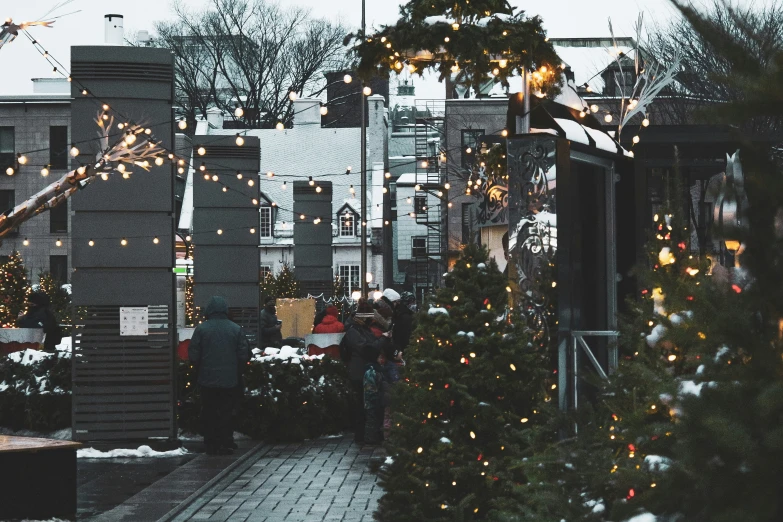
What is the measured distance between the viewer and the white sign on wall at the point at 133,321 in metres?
15.5

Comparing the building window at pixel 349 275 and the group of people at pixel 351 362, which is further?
the building window at pixel 349 275

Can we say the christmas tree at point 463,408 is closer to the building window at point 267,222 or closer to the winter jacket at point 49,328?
the winter jacket at point 49,328

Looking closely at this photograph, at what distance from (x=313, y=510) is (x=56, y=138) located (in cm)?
5340

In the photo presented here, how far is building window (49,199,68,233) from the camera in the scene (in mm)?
62116

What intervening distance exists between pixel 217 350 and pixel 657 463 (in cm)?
1295

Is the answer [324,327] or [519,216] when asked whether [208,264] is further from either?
[519,216]

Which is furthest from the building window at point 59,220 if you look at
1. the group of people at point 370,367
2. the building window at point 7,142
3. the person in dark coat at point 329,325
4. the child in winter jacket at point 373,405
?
the child in winter jacket at point 373,405

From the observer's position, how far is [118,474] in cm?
1347

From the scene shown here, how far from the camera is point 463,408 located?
768 cm

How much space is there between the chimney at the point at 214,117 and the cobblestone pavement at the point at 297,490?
154 feet

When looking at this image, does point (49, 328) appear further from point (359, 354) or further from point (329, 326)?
point (359, 354)

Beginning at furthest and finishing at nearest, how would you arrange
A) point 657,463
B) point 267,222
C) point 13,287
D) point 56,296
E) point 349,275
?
point 267,222 → point 349,275 → point 56,296 → point 13,287 → point 657,463

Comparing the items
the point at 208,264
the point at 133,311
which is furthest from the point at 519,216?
the point at 208,264

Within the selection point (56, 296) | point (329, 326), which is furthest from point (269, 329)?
point (56, 296)
